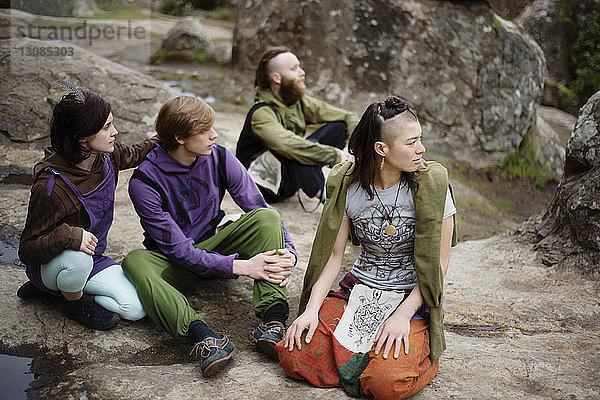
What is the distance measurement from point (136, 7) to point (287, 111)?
1179 cm

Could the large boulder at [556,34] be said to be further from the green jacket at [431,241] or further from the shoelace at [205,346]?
the shoelace at [205,346]

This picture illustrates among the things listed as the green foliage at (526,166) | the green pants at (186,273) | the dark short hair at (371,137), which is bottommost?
the green foliage at (526,166)

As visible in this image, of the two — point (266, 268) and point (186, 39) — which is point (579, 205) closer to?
point (266, 268)

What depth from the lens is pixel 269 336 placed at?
7.44ft

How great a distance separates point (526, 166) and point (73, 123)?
16.4 ft

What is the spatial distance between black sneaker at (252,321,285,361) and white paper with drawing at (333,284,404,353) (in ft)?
0.84

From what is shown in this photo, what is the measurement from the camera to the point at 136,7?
14.4 meters

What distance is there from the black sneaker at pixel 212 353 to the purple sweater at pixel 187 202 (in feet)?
1.26

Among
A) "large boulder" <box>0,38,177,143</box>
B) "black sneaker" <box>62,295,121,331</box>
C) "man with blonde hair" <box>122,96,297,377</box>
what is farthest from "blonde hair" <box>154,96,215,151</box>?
"large boulder" <box>0,38,177,143</box>

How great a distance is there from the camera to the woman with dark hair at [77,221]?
2.26 metres

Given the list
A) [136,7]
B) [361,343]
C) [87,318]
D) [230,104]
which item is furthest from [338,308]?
[136,7]

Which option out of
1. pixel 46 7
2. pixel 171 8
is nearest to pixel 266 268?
pixel 46 7

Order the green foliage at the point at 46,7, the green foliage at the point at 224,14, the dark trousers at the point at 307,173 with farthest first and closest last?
the green foliage at the point at 224,14, the green foliage at the point at 46,7, the dark trousers at the point at 307,173

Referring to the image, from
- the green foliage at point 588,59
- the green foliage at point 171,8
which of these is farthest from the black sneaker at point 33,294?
the green foliage at point 171,8
